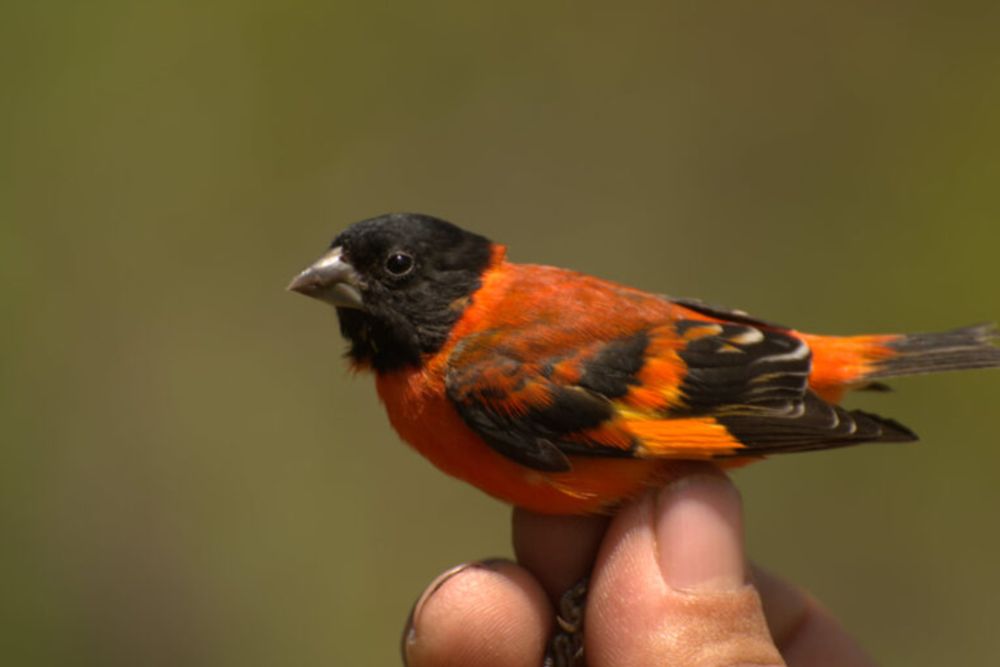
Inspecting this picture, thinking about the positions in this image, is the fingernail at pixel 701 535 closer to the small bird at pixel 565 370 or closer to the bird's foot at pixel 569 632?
the small bird at pixel 565 370

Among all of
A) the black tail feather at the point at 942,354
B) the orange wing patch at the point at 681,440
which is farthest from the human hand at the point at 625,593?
the black tail feather at the point at 942,354

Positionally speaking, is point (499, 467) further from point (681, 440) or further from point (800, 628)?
point (800, 628)

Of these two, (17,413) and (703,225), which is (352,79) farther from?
(17,413)

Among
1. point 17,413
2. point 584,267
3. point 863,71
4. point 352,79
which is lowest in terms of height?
point 17,413

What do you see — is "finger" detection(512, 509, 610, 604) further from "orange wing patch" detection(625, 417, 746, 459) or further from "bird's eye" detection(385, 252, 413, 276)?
"bird's eye" detection(385, 252, 413, 276)

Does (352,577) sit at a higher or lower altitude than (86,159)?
lower

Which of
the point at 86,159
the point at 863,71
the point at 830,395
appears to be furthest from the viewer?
the point at 863,71

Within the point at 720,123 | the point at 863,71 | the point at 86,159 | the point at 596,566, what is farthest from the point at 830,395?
the point at 86,159
